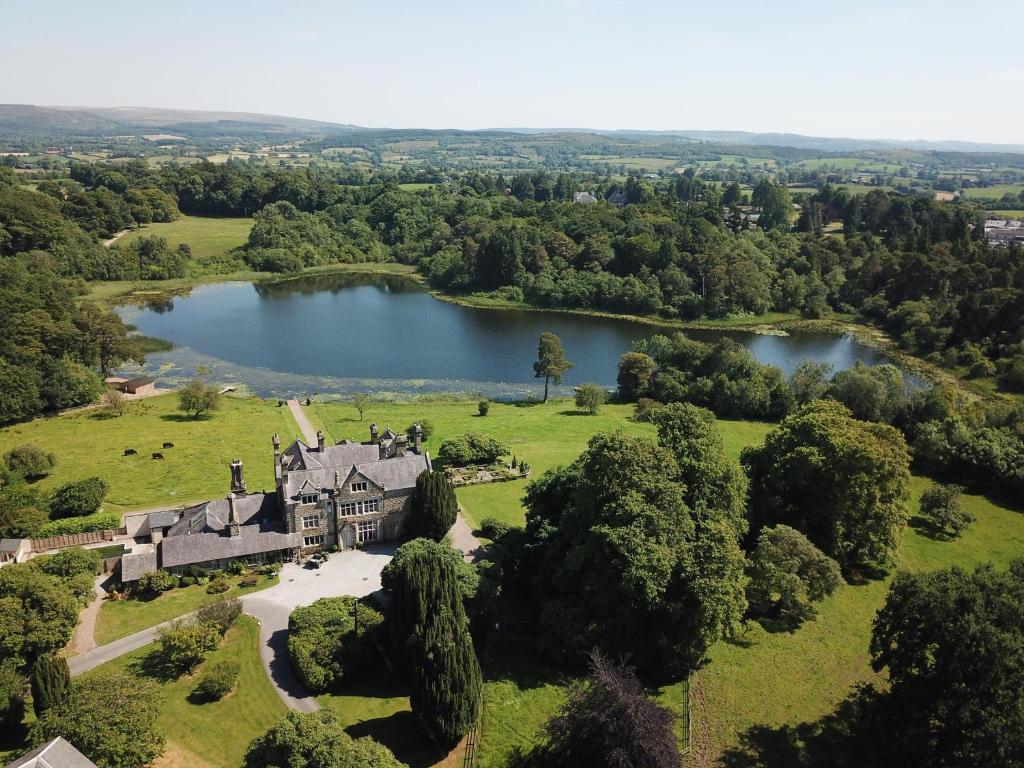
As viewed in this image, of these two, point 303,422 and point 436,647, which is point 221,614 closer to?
point 436,647

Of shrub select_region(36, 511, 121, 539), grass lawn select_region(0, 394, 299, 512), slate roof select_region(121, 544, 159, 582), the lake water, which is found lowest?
the lake water

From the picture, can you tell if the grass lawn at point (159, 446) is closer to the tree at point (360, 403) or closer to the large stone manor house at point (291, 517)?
the tree at point (360, 403)

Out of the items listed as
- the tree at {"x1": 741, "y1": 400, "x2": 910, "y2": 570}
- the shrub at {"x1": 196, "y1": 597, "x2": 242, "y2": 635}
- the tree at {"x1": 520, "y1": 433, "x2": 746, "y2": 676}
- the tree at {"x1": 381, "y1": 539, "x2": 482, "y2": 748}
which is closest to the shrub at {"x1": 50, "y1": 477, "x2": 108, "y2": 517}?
the shrub at {"x1": 196, "y1": 597, "x2": 242, "y2": 635}

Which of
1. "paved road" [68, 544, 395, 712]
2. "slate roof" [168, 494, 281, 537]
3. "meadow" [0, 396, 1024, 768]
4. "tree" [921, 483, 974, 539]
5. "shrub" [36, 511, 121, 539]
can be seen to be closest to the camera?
"meadow" [0, 396, 1024, 768]

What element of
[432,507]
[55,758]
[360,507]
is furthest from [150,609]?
[432,507]

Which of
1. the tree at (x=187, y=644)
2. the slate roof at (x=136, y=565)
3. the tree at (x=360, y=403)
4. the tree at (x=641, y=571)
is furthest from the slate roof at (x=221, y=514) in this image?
the tree at (x=360, y=403)

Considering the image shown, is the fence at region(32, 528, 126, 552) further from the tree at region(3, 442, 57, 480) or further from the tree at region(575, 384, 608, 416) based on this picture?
the tree at region(575, 384, 608, 416)
